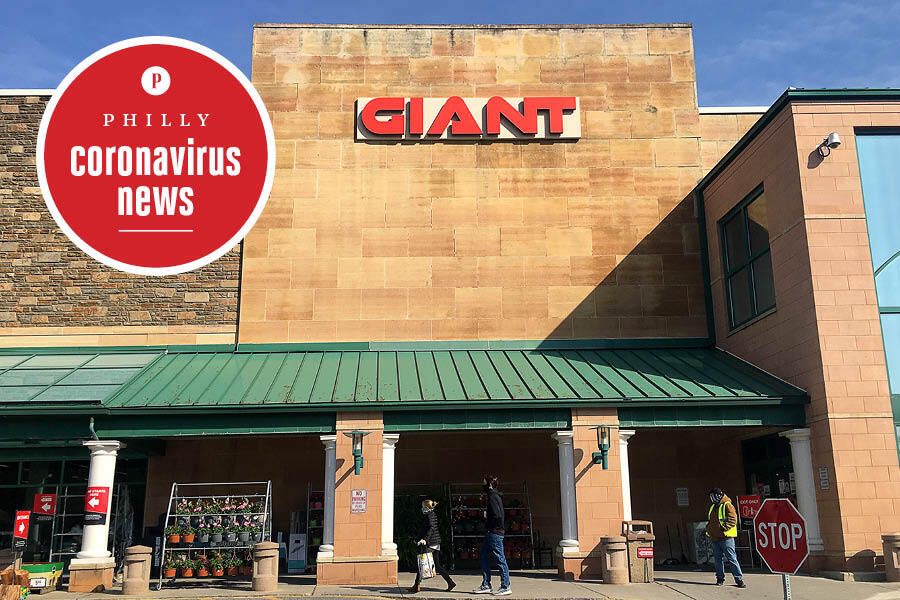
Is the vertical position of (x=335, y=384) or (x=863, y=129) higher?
(x=863, y=129)

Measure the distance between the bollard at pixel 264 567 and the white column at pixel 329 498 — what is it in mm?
1176

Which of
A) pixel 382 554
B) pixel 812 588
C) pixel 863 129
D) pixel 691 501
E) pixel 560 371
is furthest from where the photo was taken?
pixel 691 501

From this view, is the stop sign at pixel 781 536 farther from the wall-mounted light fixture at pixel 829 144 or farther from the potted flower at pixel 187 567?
the potted flower at pixel 187 567

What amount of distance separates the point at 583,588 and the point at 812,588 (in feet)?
12.9

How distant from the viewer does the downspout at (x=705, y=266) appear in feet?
→ 68.0

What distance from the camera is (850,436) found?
15477 mm

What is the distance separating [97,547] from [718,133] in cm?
1850

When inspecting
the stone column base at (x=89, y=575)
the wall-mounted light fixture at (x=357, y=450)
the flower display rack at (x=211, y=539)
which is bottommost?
the stone column base at (x=89, y=575)

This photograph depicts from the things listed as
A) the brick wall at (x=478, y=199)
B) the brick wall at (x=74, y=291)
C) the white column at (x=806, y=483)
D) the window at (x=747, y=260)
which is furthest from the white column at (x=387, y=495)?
the window at (x=747, y=260)

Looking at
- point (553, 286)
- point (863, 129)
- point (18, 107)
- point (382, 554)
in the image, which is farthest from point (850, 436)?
point (18, 107)

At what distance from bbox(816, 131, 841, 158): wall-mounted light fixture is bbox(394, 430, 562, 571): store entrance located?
8.54 meters

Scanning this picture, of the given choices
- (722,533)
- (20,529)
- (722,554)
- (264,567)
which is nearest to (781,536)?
(722,533)

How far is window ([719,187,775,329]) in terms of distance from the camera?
18219 millimetres

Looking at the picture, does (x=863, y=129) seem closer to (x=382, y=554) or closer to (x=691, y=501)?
(x=691, y=501)
